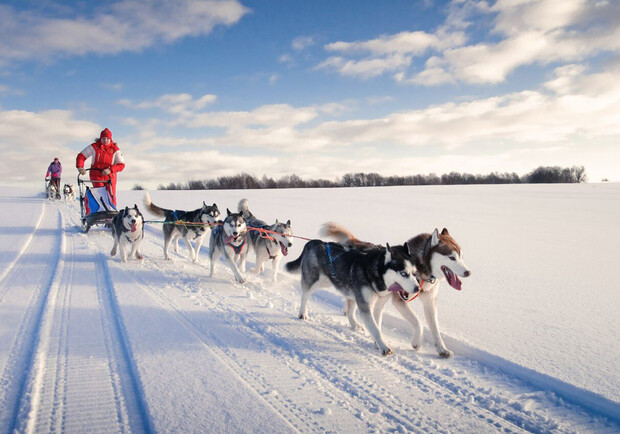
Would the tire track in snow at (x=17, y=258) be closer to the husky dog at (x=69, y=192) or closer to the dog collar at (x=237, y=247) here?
the dog collar at (x=237, y=247)

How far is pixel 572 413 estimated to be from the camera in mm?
2488

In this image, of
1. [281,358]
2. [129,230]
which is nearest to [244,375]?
[281,358]

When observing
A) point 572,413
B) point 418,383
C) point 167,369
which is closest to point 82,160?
point 167,369

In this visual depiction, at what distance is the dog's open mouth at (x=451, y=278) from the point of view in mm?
3262

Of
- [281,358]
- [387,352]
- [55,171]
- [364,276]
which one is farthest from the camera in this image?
[55,171]

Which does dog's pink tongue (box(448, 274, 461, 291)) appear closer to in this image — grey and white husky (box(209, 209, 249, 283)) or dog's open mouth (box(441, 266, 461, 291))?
dog's open mouth (box(441, 266, 461, 291))

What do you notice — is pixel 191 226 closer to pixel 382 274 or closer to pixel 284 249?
pixel 284 249

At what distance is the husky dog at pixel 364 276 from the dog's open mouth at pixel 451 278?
11.2 inches

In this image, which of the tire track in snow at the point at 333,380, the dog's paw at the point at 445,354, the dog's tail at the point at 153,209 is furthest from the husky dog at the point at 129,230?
the dog's paw at the point at 445,354

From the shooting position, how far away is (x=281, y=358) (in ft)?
10.2

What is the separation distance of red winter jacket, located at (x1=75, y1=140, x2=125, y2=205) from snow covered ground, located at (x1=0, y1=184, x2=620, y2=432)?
11.4ft

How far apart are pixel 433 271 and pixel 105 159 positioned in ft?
28.0

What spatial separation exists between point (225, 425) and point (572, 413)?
2.40m

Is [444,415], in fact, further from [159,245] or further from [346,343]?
[159,245]
